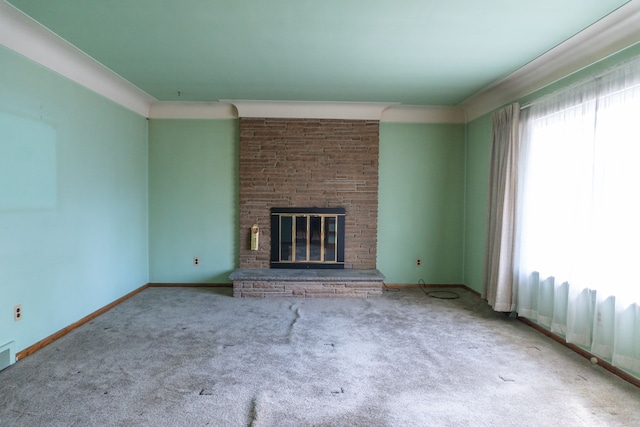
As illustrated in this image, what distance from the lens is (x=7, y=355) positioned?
2475mm

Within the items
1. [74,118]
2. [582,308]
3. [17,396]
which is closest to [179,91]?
[74,118]

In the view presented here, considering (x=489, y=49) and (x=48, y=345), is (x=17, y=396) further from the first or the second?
(x=489, y=49)

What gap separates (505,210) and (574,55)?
151 cm

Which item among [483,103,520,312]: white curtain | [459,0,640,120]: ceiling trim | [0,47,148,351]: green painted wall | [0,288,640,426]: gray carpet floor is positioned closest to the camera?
[0,288,640,426]: gray carpet floor

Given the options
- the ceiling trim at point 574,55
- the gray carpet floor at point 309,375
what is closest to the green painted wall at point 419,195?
the ceiling trim at point 574,55

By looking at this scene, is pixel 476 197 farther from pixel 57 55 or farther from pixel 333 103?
pixel 57 55

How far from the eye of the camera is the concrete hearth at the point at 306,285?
170 inches

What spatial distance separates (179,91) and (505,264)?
4.32 m

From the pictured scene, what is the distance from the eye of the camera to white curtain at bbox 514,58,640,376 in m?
2.29

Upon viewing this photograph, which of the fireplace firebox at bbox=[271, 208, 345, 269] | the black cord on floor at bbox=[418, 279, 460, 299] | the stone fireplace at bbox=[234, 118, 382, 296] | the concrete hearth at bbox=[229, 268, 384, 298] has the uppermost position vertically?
the stone fireplace at bbox=[234, 118, 382, 296]

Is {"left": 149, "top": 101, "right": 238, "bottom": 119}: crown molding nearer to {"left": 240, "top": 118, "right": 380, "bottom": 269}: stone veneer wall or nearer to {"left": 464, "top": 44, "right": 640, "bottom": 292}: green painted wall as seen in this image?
{"left": 240, "top": 118, "right": 380, "bottom": 269}: stone veneer wall

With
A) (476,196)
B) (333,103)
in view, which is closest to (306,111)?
(333,103)

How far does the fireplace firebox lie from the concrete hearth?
1.27 ft

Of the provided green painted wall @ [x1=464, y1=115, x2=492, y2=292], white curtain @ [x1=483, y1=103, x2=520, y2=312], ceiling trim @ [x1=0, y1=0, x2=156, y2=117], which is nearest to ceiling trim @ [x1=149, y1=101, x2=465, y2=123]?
green painted wall @ [x1=464, y1=115, x2=492, y2=292]
